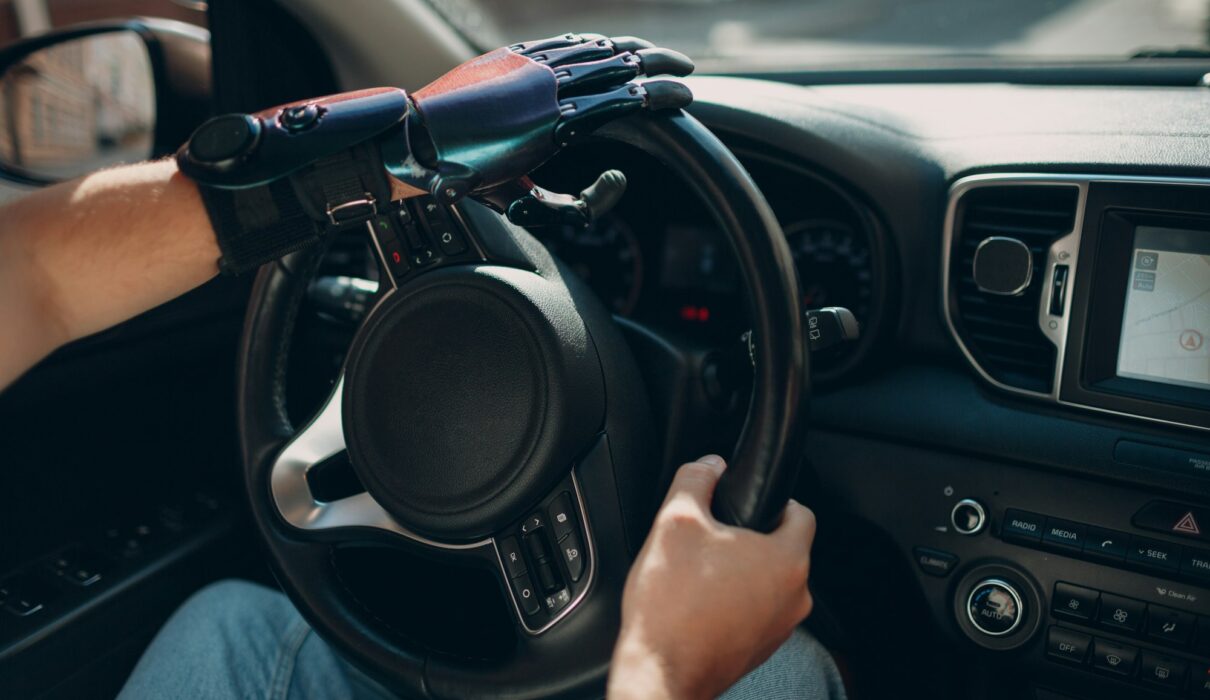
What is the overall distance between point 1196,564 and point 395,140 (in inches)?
44.6

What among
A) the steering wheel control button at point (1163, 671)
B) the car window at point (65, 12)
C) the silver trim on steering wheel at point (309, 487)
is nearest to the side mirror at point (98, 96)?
the silver trim on steering wheel at point (309, 487)

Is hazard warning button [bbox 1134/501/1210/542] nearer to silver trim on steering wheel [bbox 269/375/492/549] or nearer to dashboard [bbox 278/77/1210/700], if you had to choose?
dashboard [bbox 278/77/1210/700]

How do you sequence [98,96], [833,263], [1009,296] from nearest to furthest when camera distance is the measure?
[1009,296]
[833,263]
[98,96]

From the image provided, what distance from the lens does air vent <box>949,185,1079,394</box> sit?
4.34ft

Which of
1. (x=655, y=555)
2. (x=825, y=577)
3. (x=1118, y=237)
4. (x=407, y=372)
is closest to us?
(x=655, y=555)

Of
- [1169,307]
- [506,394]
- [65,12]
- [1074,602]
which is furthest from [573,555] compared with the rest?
[65,12]

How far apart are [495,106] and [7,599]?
1229mm

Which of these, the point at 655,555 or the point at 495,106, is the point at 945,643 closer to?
the point at 655,555

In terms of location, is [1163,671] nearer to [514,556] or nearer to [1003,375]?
[1003,375]

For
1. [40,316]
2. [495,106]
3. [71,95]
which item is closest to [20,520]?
[40,316]

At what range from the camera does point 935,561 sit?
1.41 metres

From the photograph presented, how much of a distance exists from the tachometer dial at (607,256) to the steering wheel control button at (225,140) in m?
1.01

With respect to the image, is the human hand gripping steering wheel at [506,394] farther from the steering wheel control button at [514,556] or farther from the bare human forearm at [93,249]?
the bare human forearm at [93,249]

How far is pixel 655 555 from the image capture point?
862 millimetres
